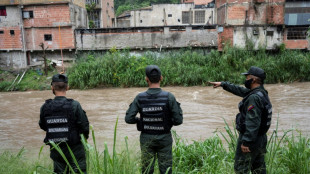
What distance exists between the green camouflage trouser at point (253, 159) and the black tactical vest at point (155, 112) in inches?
39.6

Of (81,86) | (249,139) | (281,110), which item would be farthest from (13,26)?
(249,139)

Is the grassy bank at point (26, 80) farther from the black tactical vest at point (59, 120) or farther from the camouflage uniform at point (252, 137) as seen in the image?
the camouflage uniform at point (252, 137)

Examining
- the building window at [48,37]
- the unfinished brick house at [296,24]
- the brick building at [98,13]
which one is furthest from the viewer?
the brick building at [98,13]

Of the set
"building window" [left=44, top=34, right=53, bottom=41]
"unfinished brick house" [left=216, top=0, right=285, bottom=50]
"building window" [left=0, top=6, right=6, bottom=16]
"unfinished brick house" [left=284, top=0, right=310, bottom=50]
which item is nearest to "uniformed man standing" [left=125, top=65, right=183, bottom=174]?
"unfinished brick house" [left=216, top=0, right=285, bottom=50]

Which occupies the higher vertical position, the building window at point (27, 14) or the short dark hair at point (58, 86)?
the building window at point (27, 14)

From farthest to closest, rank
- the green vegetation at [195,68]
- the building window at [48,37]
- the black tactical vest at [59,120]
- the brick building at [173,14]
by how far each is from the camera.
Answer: the brick building at [173,14] → the building window at [48,37] → the green vegetation at [195,68] → the black tactical vest at [59,120]

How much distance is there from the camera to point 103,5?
27.4m

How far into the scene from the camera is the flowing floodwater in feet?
24.5

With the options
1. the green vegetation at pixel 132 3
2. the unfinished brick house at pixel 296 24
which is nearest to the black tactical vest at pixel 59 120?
the unfinished brick house at pixel 296 24

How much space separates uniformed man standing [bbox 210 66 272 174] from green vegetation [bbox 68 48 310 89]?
1230 centimetres

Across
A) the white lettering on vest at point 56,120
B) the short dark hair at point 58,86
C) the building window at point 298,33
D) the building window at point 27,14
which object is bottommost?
the white lettering on vest at point 56,120

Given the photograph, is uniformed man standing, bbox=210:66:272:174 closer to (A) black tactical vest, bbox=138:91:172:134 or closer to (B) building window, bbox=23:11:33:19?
(A) black tactical vest, bbox=138:91:172:134

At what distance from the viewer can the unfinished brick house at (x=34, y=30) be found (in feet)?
59.7

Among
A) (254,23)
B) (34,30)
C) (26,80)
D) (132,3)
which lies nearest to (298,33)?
(254,23)
